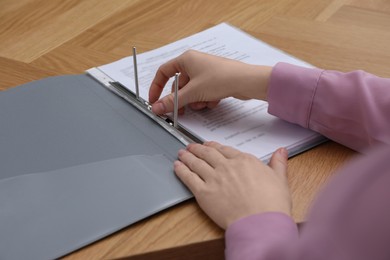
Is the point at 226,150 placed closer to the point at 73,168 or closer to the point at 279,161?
the point at 279,161

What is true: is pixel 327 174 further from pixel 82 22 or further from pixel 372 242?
pixel 82 22

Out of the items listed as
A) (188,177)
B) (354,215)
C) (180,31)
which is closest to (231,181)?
(188,177)

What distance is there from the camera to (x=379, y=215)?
15.0 inches

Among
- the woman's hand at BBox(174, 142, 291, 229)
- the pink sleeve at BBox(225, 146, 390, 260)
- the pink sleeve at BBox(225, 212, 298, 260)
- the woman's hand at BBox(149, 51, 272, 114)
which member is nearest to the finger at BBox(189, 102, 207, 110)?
the woman's hand at BBox(149, 51, 272, 114)

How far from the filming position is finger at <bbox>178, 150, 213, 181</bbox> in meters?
0.74

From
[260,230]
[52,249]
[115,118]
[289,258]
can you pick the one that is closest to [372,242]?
[289,258]

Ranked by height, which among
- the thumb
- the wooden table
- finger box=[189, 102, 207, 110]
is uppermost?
the wooden table

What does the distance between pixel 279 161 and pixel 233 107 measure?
6.2 inches

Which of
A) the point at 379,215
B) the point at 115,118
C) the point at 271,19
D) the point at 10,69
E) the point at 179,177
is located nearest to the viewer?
the point at 379,215

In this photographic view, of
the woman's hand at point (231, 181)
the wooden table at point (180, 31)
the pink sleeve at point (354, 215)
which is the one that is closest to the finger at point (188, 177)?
the woman's hand at point (231, 181)

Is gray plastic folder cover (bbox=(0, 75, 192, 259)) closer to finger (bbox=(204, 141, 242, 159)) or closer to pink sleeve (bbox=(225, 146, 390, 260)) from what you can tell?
finger (bbox=(204, 141, 242, 159))

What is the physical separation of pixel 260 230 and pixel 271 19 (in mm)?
592

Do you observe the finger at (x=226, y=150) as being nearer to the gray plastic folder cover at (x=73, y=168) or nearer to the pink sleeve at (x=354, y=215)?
the gray plastic folder cover at (x=73, y=168)

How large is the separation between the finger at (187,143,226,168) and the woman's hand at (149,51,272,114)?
0.10m
